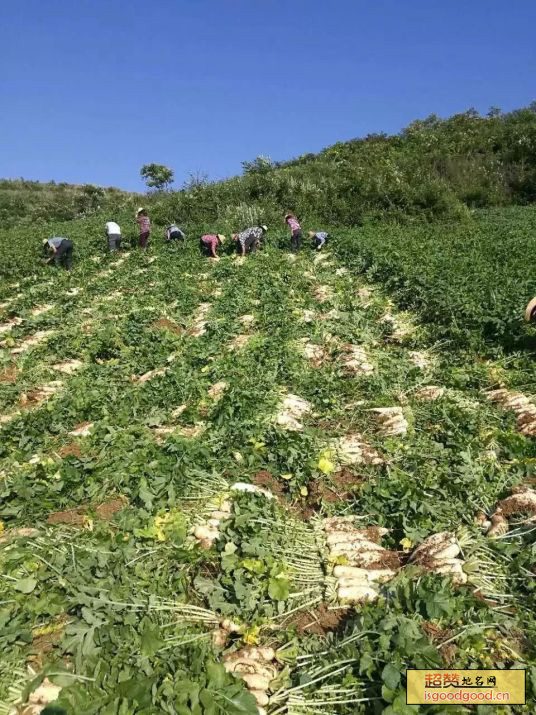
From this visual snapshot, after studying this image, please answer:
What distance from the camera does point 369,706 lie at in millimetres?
2250

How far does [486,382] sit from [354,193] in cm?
1751

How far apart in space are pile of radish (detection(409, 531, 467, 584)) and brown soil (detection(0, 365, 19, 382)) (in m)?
5.85

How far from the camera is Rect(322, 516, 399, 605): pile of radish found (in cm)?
296

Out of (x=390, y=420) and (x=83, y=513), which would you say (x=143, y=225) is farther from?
(x=83, y=513)

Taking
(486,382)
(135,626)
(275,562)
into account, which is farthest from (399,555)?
(486,382)

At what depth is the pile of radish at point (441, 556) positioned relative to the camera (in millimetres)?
2904

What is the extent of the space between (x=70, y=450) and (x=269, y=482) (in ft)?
6.57

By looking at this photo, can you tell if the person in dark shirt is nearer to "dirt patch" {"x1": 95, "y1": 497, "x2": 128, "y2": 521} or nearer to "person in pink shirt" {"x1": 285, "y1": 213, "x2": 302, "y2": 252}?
"person in pink shirt" {"x1": 285, "y1": 213, "x2": 302, "y2": 252}

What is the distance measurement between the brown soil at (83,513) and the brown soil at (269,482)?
1.08m

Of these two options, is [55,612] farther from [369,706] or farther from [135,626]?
[369,706]

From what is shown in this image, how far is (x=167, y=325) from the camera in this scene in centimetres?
862

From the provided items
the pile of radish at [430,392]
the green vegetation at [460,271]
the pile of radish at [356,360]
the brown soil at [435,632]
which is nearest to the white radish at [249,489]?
the brown soil at [435,632]

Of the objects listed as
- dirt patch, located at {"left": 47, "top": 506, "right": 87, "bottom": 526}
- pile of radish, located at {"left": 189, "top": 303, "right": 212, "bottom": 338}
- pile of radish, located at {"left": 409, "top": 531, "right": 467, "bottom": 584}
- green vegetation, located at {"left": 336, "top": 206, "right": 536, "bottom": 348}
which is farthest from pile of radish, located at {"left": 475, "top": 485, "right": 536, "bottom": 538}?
pile of radish, located at {"left": 189, "top": 303, "right": 212, "bottom": 338}

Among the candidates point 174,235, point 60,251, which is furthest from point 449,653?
point 174,235
